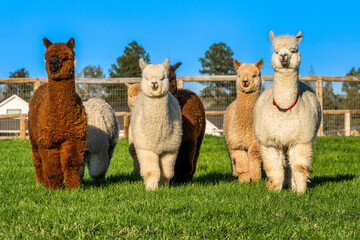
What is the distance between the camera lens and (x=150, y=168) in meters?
5.25

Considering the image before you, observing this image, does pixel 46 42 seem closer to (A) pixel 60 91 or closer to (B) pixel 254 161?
(A) pixel 60 91

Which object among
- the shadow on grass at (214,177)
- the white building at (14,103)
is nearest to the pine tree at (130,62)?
the white building at (14,103)

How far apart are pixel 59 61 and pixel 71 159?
1145 mm

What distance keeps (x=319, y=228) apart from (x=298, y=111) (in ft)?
6.01

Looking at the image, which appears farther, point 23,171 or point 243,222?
point 23,171

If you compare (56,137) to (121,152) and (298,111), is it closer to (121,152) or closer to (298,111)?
(298,111)

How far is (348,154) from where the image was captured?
9.45 m

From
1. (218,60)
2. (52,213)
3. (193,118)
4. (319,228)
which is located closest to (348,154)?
(193,118)

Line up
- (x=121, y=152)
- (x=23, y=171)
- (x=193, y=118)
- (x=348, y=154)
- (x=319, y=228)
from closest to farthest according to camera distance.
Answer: (x=319, y=228) < (x=193, y=118) < (x=23, y=171) < (x=348, y=154) < (x=121, y=152)

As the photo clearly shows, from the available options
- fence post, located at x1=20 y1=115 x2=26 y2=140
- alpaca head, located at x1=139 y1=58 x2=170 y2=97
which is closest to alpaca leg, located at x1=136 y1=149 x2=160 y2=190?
alpaca head, located at x1=139 y1=58 x2=170 y2=97

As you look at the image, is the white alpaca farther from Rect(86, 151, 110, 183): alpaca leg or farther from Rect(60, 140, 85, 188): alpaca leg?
Rect(86, 151, 110, 183): alpaca leg

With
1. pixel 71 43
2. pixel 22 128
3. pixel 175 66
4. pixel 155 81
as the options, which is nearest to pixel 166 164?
pixel 155 81

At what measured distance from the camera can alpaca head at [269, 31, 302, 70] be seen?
5.00 metres

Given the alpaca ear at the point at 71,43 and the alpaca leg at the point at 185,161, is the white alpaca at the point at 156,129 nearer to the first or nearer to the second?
the alpaca leg at the point at 185,161
